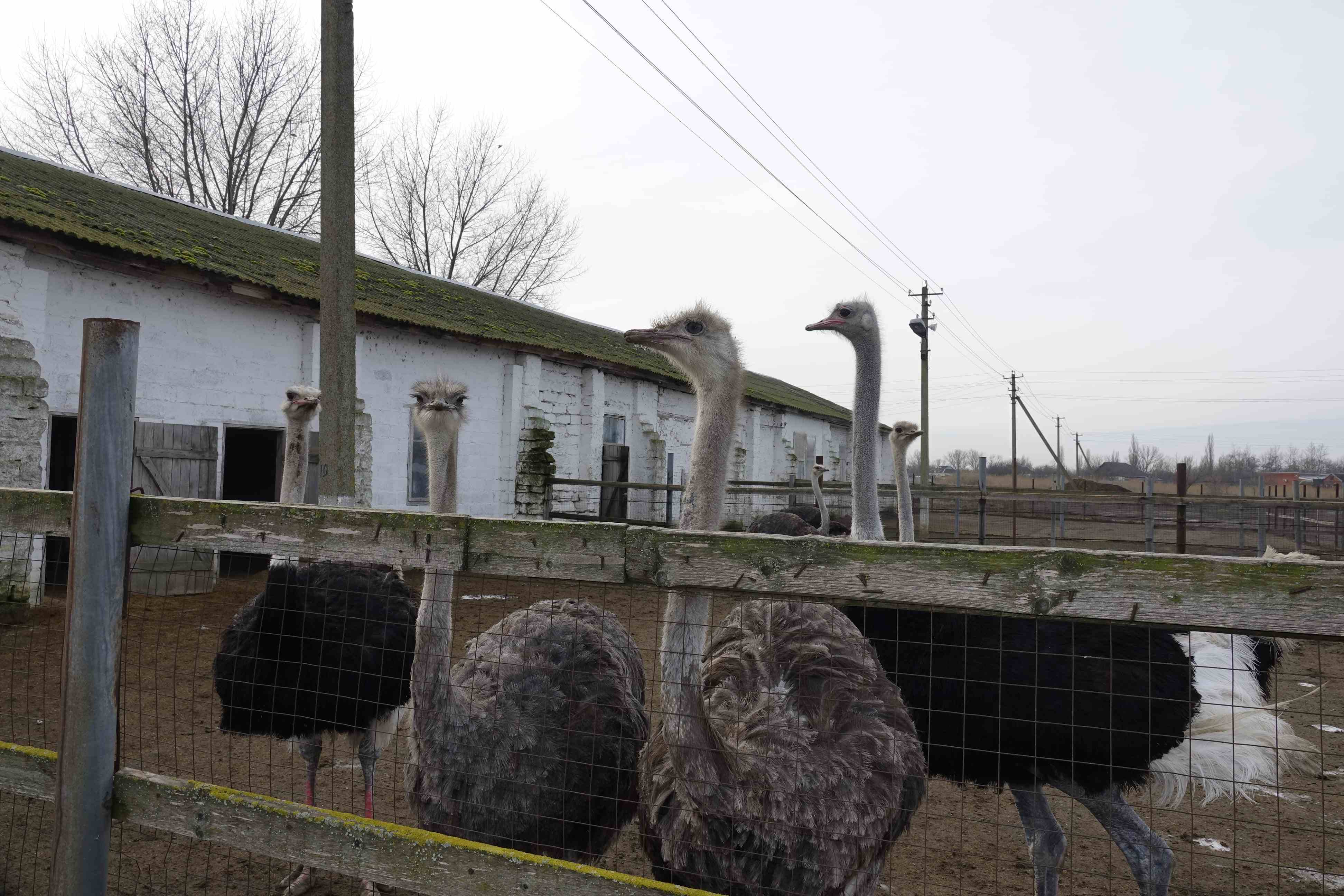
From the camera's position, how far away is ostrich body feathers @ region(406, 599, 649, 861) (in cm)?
260

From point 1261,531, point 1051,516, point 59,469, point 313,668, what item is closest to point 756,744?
point 313,668

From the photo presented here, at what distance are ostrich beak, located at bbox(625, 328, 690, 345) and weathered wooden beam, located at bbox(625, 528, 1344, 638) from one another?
1.35 m

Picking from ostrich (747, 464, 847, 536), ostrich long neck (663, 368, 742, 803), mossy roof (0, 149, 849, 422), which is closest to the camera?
ostrich long neck (663, 368, 742, 803)

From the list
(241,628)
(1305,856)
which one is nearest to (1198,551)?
(1305,856)

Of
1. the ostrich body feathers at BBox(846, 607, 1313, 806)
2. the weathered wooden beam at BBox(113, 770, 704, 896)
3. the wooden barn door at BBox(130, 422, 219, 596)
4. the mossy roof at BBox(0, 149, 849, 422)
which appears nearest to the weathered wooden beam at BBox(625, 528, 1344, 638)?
the weathered wooden beam at BBox(113, 770, 704, 896)

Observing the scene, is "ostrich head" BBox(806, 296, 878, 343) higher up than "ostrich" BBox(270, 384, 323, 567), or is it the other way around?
"ostrich head" BBox(806, 296, 878, 343)

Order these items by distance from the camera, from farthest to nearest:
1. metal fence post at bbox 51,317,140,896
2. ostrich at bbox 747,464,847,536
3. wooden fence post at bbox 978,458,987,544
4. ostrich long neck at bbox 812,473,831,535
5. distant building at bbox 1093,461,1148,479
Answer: distant building at bbox 1093,461,1148,479, wooden fence post at bbox 978,458,987,544, ostrich long neck at bbox 812,473,831,535, ostrich at bbox 747,464,847,536, metal fence post at bbox 51,317,140,896

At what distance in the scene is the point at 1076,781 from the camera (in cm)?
274

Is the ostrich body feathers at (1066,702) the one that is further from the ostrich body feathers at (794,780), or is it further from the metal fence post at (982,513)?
the metal fence post at (982,513)

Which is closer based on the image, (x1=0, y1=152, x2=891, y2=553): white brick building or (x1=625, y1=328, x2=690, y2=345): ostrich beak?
(x1=625, y1=328, x2=690, y2=345): ostrich beak

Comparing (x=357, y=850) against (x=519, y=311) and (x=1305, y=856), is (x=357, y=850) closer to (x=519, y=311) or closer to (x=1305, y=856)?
(x=1305, y=856)

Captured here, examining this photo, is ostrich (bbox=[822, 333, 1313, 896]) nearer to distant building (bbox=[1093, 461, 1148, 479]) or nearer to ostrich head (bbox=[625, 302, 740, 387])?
ostrich head (bbox=[625, 302, 740, 387])

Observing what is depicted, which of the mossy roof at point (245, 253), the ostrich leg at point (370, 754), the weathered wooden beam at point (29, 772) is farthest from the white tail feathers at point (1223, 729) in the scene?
the mossy roof at point (245, 253)

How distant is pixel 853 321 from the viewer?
4938 millimetres
